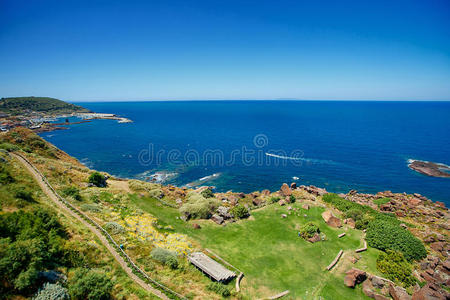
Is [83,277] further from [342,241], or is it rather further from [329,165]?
[329,165]

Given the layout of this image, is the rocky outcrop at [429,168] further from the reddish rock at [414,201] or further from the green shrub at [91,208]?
the green shrub at [91,208]

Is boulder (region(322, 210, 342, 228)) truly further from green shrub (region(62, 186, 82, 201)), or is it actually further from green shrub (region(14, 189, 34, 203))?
green shrub (region(14, 189, 34, 203))

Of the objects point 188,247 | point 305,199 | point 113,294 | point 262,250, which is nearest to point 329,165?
point 305,199

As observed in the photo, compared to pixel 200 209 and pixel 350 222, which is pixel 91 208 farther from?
pixel 350 222

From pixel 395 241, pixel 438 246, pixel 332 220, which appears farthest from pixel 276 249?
pixel 438 246

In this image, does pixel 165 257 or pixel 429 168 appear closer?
pixel 165 257

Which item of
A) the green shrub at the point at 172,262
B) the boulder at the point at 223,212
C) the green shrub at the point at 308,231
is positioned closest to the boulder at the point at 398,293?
the green shrub at the point at 308,231
